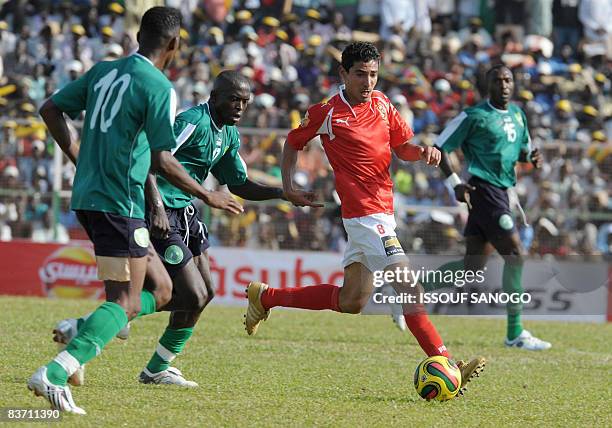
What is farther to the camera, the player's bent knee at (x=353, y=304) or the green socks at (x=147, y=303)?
the player's bent knee at (x=353, y=304)

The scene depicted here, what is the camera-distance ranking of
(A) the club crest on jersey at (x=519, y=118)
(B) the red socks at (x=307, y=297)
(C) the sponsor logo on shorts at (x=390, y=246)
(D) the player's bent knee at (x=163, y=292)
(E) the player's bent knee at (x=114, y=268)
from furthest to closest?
(A) the club crest on jersey at (x=519, y=118), (B) the red socks at (x=307, y=297), (C) the sponsor logo on shorts at (x=390, y=246), (D) the player's bent knee at (x=163, y=292), (E) the player's bent knee at (x=114, y=268)

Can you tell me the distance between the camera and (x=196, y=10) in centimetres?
2405

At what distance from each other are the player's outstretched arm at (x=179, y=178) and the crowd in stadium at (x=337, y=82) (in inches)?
266

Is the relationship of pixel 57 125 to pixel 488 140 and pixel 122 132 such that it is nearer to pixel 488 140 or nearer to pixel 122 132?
pixel 122 132

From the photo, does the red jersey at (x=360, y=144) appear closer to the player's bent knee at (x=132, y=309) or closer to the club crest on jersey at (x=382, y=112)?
the club crest on jersey at (x=382, y=112)

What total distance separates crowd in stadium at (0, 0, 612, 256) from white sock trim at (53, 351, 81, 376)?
24.8ft

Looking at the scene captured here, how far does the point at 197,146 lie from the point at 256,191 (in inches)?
27.6

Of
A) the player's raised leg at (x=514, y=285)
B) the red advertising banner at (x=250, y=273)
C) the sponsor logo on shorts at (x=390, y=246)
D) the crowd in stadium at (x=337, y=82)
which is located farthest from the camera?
the crowd in stadium at (x=337, y=82)

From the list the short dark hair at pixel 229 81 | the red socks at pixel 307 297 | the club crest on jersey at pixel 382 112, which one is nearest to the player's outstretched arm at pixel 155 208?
the short dark hair at pixel 229 81

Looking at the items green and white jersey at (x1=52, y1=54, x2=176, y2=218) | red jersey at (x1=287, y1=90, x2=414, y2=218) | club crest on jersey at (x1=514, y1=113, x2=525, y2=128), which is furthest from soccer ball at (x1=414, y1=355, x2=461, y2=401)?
club crest on jersey at (x1=514, y1=113, x2=525, y2=128)

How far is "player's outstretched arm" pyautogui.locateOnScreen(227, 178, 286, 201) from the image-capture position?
8.70 m

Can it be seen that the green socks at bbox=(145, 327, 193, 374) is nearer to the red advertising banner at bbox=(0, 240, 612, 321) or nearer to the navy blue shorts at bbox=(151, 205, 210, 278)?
the navy blue shorts at bbox=(151, 205, 210, 278)

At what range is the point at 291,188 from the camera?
8.61 m

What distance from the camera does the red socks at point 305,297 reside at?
893 centimetres
